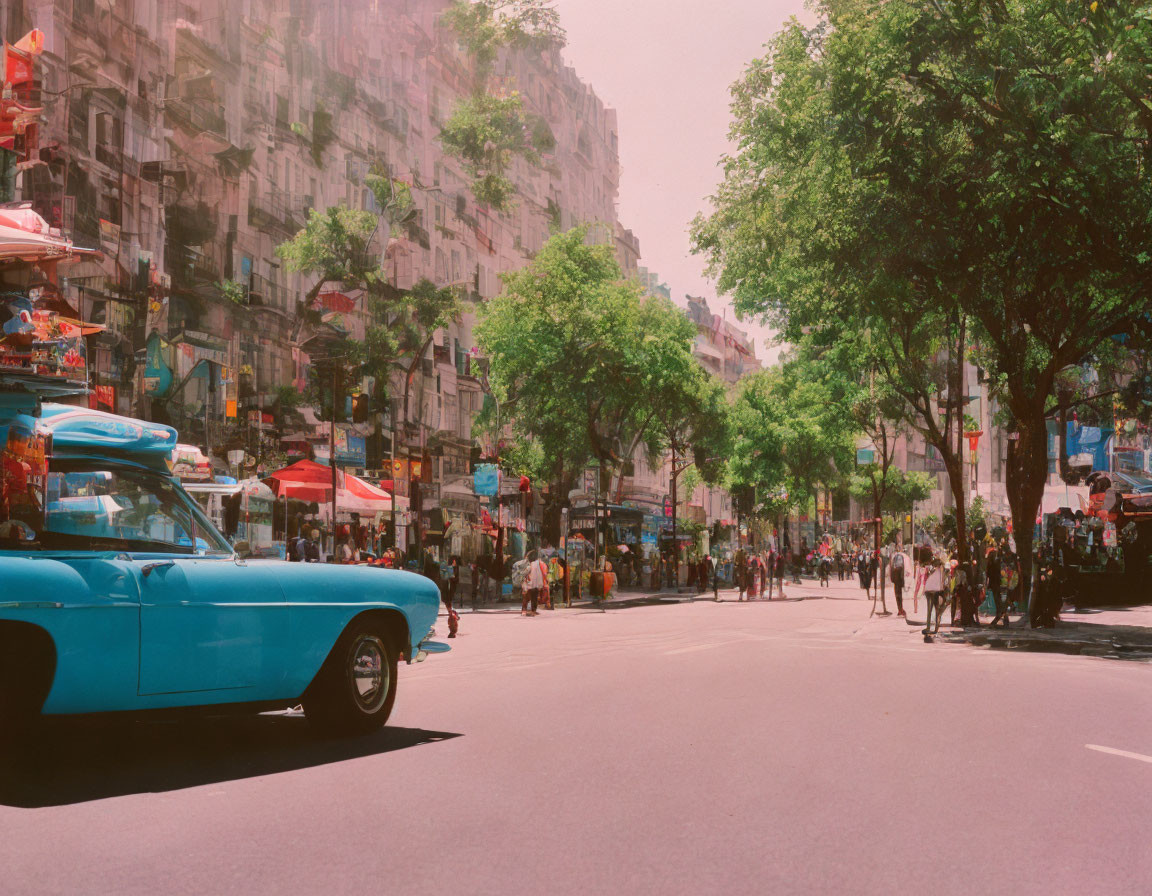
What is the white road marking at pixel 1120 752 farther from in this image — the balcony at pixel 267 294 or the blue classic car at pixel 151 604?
the balcony at pixel 267 294

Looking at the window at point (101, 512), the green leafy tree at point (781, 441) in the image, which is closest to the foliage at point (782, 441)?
the green leafy tree at point (781, 441)

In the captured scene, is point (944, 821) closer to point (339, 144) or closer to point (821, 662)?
point (821, 662)

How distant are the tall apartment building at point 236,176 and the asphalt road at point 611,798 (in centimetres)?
2785

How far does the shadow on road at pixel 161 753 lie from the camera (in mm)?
7512

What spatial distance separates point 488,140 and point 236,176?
2292 cm

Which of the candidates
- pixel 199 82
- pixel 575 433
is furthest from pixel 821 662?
pixel 199 82

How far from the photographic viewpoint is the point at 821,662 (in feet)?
60.1

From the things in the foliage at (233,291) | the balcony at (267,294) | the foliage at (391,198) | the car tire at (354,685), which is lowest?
the car tire at (354,685)

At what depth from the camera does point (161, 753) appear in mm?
8922

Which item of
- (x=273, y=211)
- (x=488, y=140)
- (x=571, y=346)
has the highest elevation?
(x=488, y=140)

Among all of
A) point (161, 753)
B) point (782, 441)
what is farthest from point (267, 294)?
point (161, 753)

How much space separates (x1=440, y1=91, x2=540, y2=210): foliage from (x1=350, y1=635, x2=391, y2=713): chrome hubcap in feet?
191

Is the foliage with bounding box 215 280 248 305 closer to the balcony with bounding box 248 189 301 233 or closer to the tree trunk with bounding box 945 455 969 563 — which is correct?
the balcony with bounding box 248 189 301 233

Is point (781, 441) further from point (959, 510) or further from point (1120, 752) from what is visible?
point (1120, 752)
